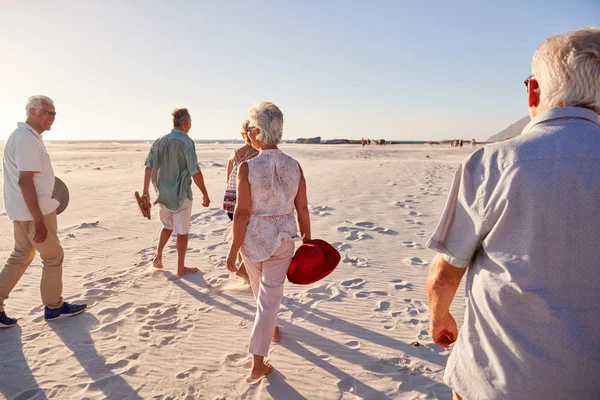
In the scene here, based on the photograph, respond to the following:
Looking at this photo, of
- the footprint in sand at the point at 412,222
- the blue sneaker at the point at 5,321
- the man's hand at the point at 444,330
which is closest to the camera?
the man's hand at the point at 444,330

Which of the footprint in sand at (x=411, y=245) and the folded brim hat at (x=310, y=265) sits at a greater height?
the folded brim hat at (x=310, y=265)

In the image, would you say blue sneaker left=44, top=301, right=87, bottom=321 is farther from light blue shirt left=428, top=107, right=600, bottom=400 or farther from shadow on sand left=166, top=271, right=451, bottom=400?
light blue shirt left=428, top=107, right=600, bottom=400

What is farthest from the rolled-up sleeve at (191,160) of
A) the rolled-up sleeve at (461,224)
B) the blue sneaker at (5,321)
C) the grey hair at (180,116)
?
the rolled-up sleeve at (461,224)

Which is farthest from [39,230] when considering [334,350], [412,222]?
[412,222]

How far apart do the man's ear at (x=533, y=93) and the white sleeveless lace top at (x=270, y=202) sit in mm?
1737

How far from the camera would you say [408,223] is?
7.46 metres

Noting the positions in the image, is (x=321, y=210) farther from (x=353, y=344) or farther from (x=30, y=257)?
(x=30, y=257)

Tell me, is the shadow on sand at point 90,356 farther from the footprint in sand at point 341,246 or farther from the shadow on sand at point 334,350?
the footprint in sand at point 341,246

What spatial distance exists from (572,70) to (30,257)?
14.9ft

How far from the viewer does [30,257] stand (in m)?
3.74

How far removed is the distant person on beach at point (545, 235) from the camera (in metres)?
1.14

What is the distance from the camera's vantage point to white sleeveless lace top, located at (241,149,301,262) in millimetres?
2754

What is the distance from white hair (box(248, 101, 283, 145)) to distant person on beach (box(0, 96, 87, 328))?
219 centimetres

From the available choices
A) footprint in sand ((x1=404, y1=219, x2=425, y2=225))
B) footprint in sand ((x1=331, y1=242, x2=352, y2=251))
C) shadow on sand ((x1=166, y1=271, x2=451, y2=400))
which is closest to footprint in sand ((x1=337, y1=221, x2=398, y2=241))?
footprint in sand ((x1=331, y1=242, x2=352, y2=251))
